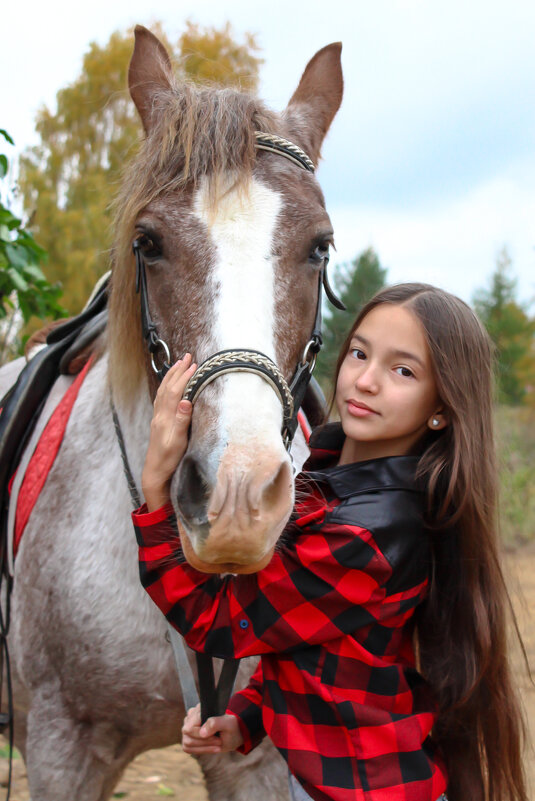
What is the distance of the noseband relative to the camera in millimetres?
1312

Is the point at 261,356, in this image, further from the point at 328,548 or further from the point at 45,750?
the point at 45,750

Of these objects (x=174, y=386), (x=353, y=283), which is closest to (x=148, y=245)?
(x=174, y=386)

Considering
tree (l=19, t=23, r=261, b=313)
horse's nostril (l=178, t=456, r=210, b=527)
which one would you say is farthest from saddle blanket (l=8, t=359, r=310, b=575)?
tree (l=19, t=23, r=261, b=313)

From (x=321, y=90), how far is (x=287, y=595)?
5.10 ft

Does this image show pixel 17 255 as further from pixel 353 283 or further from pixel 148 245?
→ pixel 353 283

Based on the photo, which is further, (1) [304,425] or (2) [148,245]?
(1) [304,425]

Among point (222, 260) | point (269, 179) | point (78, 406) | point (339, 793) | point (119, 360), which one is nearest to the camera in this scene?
point (339, 793)

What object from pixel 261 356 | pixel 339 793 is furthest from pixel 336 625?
pixel 261 356

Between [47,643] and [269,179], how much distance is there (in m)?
1.44

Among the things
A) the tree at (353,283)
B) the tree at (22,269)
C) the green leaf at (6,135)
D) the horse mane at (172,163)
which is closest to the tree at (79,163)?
the tree at (353,283)

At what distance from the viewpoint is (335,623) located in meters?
1.35

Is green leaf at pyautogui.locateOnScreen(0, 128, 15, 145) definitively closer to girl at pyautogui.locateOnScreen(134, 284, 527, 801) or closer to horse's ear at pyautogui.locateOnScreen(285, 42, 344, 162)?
horse's ear at pyautogui.locateOnScreen(285, 42, 344, 162)

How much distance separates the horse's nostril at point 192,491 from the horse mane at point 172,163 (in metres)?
0.62

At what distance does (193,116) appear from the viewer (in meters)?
1.67
